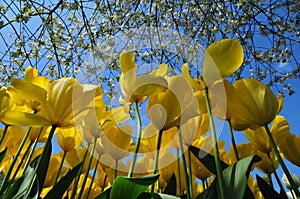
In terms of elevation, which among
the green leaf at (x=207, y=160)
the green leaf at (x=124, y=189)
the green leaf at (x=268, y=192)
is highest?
the green leaf at (x=207, y=160)

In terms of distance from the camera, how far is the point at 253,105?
45 centimetres

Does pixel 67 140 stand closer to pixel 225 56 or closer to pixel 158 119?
pixel 158 119

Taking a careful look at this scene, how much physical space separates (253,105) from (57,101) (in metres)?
0.26

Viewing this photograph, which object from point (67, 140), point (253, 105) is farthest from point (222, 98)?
point (67, 140)

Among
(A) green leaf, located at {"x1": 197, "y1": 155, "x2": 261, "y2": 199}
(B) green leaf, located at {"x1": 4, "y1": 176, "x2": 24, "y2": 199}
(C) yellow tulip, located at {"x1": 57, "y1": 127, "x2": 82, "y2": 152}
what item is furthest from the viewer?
(C) yellow tulip, located at {"x1": 57, "y1": 127, "x2": 82, "y2": 152}


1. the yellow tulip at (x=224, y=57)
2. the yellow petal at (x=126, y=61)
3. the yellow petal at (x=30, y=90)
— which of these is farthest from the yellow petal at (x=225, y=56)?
the yellow petal at (x=30, y=90)

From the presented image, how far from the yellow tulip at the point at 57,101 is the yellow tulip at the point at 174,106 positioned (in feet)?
0.29

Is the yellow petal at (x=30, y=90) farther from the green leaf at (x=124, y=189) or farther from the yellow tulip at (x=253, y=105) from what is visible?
the yellow tulip at (x=253, y=105)

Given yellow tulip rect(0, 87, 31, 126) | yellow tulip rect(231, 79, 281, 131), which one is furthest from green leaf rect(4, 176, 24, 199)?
yellow tulip rect(231, 79, 281, 131)

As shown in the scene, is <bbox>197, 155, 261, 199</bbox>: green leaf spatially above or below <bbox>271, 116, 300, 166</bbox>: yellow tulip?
below

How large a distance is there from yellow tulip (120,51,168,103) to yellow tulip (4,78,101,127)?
5cm

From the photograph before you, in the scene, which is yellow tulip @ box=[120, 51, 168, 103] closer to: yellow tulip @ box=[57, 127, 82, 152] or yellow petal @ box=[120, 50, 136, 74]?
yellow petal @ box=[120, 50, 136, 74]

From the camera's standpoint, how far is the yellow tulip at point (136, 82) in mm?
419

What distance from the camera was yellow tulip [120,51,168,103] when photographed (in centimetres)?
42
